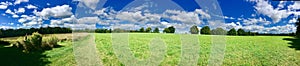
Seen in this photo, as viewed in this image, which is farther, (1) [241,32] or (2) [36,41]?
(1) [241,32]

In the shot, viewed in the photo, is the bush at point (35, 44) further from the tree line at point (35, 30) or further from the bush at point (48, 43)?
the tree line at point (35, 30)

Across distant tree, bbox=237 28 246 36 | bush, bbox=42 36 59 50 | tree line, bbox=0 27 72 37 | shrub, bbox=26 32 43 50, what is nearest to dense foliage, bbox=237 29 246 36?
distant tree, bbox=237 28 246 36

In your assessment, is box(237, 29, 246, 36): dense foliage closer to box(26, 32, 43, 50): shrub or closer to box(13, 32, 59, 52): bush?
box(13, 32, 59, 52): bush

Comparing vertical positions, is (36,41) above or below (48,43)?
above

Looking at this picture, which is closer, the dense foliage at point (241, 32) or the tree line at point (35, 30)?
the tree line at point (35, 30)

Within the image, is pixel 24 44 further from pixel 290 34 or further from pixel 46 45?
pixel 290 34

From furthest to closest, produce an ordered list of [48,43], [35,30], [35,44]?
[35,30] → [48,43] → [35,44]

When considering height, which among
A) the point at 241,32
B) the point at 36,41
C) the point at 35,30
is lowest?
the point at 241,32

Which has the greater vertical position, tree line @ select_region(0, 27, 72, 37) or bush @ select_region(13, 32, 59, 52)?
tree line @ select_region(0, 27, 72, 37)

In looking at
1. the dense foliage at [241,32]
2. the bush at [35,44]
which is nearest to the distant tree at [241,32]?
the dense foliage at [241,32]

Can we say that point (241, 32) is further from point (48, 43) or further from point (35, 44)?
point (35, 44)

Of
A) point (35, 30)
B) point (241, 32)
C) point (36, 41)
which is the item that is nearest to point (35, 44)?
point (36, 41)

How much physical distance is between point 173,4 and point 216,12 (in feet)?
17.9

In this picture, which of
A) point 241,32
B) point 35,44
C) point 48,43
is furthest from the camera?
point 241,32
